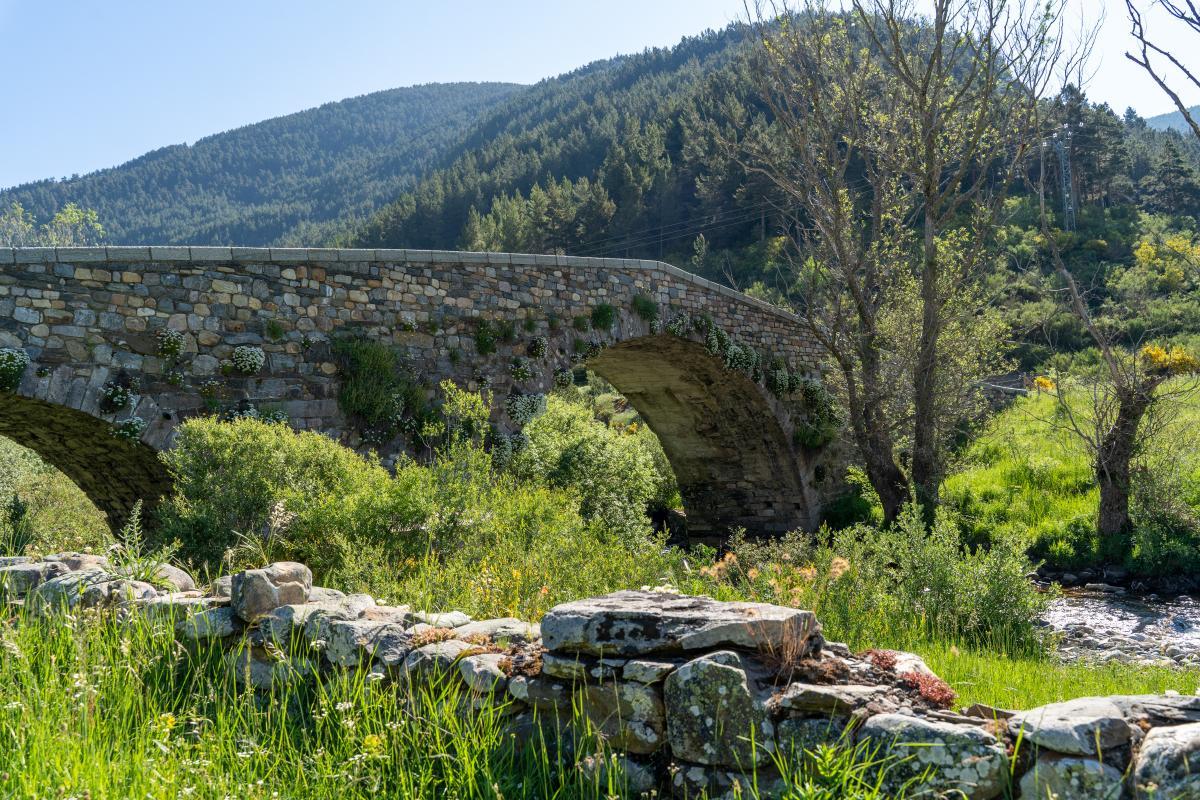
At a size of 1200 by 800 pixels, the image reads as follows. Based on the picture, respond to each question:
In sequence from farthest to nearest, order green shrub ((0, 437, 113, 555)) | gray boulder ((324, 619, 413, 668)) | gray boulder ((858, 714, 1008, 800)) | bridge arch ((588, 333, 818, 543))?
bridge arch ((588, 333, 818, 543)) → green shrub ((0, 437, 113, 555)) → gray boulder ((324, 619, 413, 668)) → gray boulder ((858, 714, 1008, 800))

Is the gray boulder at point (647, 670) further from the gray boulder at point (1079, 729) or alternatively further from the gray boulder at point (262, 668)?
the gray boulder at point (262, 668)

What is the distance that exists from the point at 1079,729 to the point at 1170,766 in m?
0.21

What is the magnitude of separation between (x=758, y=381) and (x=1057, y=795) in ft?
47.0

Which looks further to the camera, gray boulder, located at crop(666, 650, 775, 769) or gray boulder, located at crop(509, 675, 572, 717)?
gray boulder, located at crop(509, 675, 572, 717)

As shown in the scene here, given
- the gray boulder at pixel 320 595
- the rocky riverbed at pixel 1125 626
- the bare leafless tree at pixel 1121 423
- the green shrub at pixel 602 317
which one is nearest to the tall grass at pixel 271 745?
the gray boulder at pixel 320 595

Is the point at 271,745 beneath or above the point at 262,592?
beneath

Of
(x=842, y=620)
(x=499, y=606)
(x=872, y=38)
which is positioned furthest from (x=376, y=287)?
(x=872, y=38)

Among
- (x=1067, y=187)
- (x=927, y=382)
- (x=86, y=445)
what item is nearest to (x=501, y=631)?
(x=86, y=445)

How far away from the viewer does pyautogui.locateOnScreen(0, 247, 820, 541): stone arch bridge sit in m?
8.19

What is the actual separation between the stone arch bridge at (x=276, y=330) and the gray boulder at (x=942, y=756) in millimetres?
8197

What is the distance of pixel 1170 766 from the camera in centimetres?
208

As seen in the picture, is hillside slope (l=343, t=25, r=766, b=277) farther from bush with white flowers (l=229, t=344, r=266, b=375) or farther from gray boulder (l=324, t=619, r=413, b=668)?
gray boulder (l=324, t=619, r=413, b=668)

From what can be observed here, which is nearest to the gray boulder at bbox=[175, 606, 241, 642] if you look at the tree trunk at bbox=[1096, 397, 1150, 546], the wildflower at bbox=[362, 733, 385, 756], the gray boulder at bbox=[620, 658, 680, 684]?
the wildflower at bbox=[362, 733, 385, 756]

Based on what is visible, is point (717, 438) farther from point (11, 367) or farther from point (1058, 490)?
point (11, 367)
